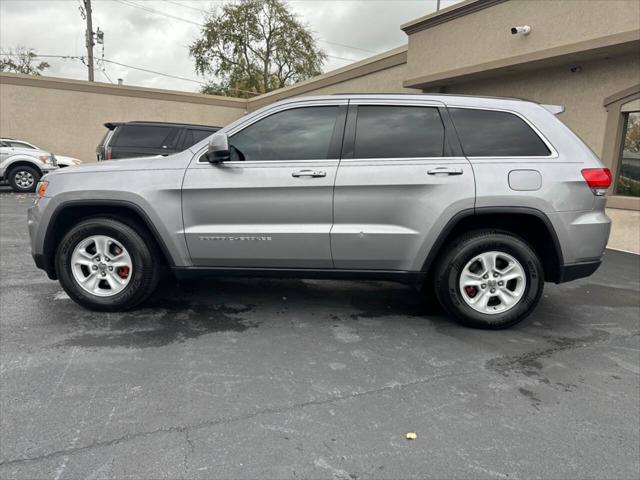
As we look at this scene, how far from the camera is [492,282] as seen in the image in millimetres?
3873

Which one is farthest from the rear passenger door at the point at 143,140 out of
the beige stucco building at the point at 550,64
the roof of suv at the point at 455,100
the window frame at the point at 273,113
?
the roof of suv at the point at 455,100

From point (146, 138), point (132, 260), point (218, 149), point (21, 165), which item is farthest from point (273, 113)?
point (21, 165)

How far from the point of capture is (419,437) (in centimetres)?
244

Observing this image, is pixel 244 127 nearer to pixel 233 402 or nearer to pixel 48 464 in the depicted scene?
pixel 233 402

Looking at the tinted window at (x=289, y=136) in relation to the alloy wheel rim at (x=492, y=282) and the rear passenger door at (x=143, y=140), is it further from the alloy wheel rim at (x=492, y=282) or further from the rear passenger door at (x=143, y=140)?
the rear passenger door at (x=143, y=140)

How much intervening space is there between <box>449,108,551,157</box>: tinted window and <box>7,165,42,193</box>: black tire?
13756 millimetres

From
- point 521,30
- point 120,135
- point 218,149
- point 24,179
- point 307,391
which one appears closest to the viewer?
point 307,391

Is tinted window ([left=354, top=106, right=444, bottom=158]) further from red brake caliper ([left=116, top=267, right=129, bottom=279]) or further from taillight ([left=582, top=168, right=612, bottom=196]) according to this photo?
red brake caliper ([left=116, top=267, right=129, bottom=279])

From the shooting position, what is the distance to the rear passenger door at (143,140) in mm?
10141

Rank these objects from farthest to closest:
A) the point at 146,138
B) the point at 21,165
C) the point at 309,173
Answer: the point at 21,165 < the point at 146,138 < the point at 309,173

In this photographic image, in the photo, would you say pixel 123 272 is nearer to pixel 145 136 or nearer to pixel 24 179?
pixel 145 136

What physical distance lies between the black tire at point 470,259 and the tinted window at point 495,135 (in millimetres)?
683

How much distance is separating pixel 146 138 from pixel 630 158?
9624mm

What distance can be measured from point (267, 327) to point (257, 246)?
69cm
